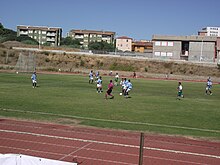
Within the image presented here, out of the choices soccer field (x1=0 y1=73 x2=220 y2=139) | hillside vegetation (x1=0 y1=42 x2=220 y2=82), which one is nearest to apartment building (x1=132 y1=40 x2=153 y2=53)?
hillside vegetation (x1=0 y1=42 x2=220 y2=82)

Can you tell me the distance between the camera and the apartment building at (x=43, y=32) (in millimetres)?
140000

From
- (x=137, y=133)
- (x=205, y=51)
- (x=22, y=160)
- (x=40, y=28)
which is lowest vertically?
(x=137, y=133)

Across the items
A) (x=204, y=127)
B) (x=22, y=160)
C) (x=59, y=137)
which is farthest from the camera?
(x=204, y=127)

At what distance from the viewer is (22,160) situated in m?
6.93

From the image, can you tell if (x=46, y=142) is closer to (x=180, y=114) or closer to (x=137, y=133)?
(x=137, y=133)

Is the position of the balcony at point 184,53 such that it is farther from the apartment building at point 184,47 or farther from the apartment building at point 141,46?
the apartment building at point 141,46

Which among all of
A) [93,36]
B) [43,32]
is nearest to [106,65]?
[43,32]

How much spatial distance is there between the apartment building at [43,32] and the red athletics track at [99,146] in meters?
128

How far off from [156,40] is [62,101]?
238 ft

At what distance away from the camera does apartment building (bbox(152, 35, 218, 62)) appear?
290ft

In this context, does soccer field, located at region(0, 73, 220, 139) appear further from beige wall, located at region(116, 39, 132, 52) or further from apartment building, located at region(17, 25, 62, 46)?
beige wall, located at region(116, 39, 132, 52)

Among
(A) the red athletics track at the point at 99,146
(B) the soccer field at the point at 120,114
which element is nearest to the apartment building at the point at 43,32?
(B) the soccer field at the point at 120,114

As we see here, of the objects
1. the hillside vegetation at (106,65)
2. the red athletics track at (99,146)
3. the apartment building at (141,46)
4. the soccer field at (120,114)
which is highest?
the apartment building at (141,46)

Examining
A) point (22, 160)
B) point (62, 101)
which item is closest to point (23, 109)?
point (62, 101)
